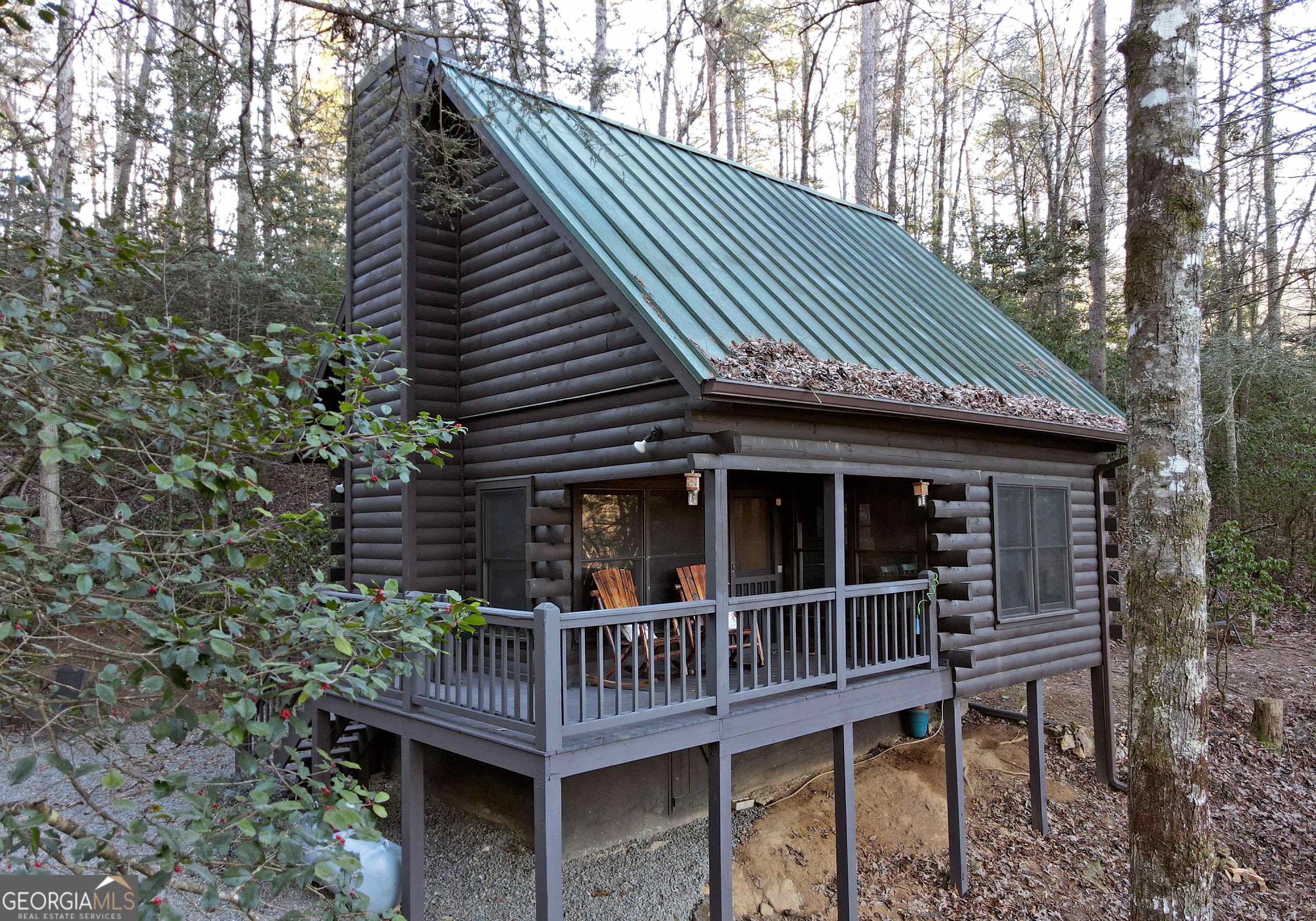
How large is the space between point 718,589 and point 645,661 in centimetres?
247

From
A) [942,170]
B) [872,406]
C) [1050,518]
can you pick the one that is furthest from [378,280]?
[942,170]

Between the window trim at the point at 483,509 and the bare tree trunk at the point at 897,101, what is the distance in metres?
18.2

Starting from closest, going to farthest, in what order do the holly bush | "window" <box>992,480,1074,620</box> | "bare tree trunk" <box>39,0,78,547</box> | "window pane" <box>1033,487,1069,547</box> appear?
the holly bush, "bare tree trunk" <box>39,0,78,547</box>, "window" <box>992,480,1074,620</box>, "window pane" <box>1033,487,1069,547</box>

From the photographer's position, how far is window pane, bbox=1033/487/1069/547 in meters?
9.86

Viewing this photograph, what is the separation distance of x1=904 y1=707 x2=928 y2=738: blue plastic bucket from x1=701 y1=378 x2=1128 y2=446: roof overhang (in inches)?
176

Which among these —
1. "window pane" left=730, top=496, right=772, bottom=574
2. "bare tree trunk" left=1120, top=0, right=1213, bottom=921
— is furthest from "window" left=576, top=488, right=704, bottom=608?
"bare tree trunk" left=1120, top=0, right=1213, bottom=921

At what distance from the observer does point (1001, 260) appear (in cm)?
2014

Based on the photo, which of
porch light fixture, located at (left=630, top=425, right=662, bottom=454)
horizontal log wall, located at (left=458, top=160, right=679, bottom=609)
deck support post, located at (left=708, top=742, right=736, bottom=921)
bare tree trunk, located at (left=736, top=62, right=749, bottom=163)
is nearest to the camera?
deck support post, located at (left=708, top=742, right=736, bottom=921)

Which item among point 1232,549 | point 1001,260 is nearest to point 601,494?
point 1232,549

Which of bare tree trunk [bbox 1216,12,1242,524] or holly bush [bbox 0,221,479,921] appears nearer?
holly bush [bbox 0,221,479,921]

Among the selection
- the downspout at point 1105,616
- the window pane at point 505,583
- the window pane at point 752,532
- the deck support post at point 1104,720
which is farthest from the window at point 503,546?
the deck support post at point 1104,720

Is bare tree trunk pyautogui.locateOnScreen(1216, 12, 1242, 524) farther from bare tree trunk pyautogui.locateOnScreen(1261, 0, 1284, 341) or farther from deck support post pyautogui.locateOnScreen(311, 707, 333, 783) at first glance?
deck support post pyautogui.locateOnScreen(311, 707, 333, 783)

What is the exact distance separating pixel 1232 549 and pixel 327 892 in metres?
13.5

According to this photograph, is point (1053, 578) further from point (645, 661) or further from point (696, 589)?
point (645, 661)
